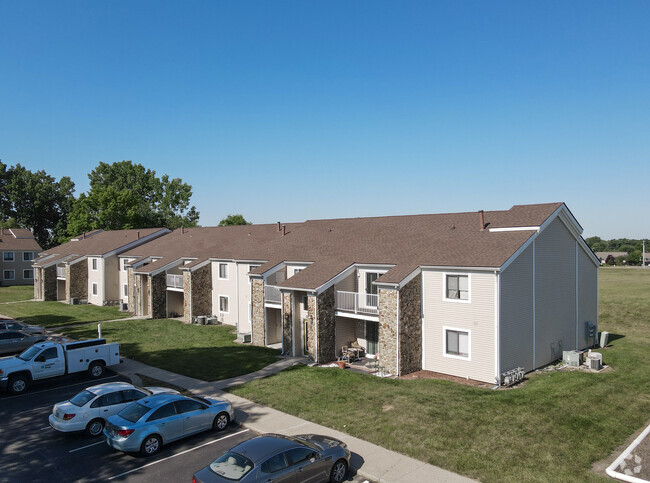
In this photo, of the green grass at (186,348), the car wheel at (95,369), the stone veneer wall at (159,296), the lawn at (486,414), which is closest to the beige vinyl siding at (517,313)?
the lawn at (486,414)

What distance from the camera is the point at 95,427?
14.6 m

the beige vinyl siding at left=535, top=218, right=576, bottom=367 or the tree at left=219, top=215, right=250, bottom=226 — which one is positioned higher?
the tree at left=219, top=215, right=250, bottom=226

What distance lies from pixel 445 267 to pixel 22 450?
57.4 ft

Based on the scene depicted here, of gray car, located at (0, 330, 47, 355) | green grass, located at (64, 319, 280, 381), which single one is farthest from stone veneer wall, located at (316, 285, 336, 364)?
gray car, located at (0, 330, 47, 355)

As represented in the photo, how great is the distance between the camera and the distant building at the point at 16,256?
69250 mm

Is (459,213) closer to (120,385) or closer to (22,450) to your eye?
(120,385)

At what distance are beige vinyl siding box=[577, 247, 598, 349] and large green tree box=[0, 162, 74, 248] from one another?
276ft

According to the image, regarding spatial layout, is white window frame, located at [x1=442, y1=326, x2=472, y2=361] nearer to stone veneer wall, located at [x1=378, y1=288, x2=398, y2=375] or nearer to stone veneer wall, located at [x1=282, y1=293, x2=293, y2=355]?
stone veneer wall, located at [x1=378, y1=288, x2=398, y2=375]

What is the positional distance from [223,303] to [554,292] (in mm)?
23662

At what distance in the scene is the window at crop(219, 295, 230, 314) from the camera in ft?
117

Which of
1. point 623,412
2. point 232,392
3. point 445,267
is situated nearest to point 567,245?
point 445,267

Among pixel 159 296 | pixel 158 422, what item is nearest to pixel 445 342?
pixel 158 422

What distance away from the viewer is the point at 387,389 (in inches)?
728

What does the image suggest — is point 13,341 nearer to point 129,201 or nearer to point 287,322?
point 287,322
